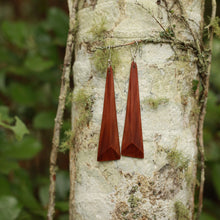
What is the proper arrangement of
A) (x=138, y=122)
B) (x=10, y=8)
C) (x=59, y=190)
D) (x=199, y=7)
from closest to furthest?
(x=138, y=122)
(x=199, y=7)
(x=59, y=190)
(x=10, y=8)

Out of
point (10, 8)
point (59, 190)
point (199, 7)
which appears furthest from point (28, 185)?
point (10, 8)

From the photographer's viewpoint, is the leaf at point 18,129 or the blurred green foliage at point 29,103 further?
the blurred green foliage at point 29,103

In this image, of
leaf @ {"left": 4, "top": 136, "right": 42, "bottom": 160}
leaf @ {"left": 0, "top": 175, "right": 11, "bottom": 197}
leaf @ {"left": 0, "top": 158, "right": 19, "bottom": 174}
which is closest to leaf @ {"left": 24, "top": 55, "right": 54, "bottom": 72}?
leaf @ {"left": 4, "top": 136, "right": 42, "bottom": 160}

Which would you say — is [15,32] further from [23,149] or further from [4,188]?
[4,188]

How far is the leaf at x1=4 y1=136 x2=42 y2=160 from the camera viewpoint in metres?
1.61

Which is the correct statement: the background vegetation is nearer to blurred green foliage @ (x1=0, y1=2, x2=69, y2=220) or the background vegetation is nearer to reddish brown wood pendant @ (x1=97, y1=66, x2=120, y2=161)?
blurred green foliage @ (x1=0, y1=2, x2=69, y2=220)

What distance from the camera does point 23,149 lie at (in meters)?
1.63

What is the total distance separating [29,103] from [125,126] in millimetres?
1139

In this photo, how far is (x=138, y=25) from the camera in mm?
931

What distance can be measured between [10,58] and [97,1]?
3.82ft

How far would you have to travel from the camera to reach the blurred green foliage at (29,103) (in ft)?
5.12

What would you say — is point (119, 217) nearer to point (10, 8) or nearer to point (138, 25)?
point (138, 25)

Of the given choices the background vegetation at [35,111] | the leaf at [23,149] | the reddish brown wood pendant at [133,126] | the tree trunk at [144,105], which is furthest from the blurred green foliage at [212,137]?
the leaf at [23,149]

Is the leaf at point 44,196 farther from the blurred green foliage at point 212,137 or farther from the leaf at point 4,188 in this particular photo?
the blurred green foliage at point 212,137
